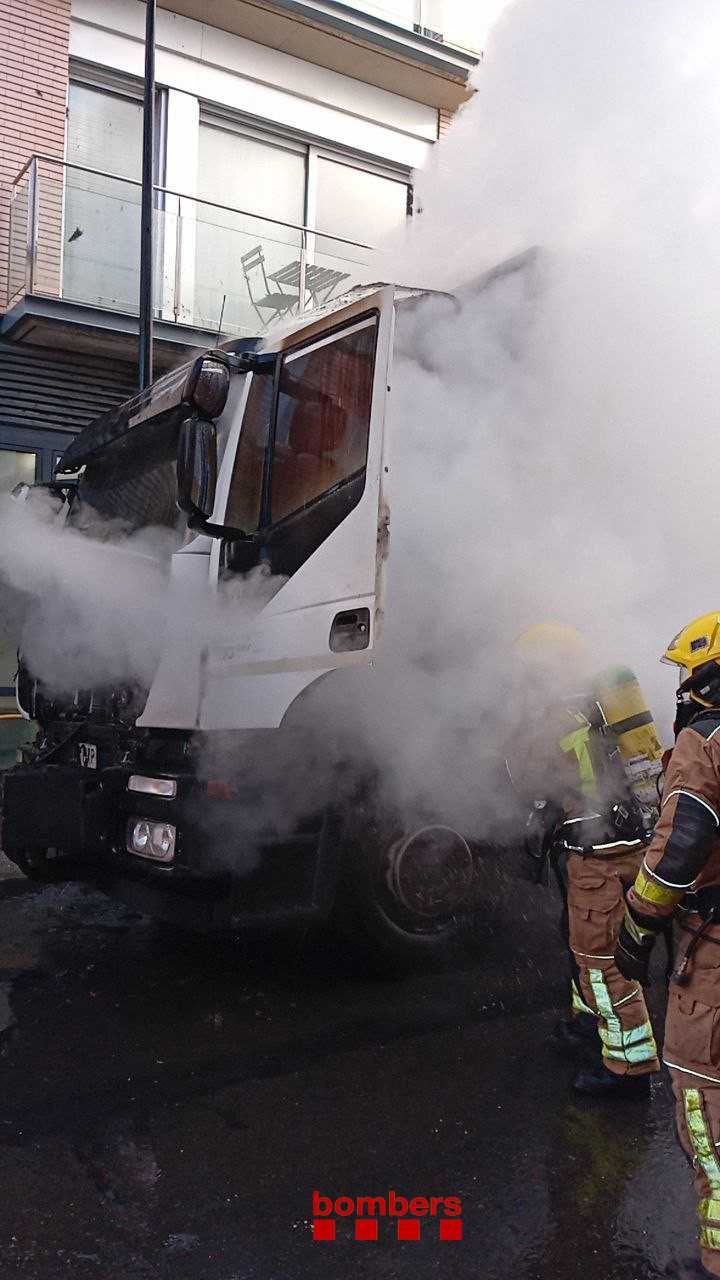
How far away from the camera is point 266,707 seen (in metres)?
3.78

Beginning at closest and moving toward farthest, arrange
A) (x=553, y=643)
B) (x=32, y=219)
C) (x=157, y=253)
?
(x=553, y=643)
(x=32, y=219)
(x=157, y=253)

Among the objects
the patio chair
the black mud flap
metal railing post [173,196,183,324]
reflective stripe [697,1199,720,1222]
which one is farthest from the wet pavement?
metal railing post [173,196,183,324]

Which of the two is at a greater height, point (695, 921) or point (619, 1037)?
point (695, 921)

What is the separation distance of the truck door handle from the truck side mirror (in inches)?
26.3

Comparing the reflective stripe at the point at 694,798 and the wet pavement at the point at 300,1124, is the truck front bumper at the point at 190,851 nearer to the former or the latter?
the wet pavement at the point at 300,1124

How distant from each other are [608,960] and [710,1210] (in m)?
1.05

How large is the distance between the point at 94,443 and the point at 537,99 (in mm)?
2636

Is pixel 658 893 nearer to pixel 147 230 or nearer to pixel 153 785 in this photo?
pixel 153 785

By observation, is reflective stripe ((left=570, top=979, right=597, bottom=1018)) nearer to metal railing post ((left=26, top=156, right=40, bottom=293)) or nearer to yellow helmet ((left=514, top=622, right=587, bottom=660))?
yellow helmet ((left=514, top=622, right=587, bottom=660))

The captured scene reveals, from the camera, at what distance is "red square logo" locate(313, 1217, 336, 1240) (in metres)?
2.50

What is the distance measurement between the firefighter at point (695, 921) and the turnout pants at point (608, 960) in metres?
0.80

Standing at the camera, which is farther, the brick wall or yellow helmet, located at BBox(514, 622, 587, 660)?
the brick wall

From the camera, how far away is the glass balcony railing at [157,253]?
29.1ft

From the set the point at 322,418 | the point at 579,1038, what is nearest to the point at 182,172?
the point at 322,418
